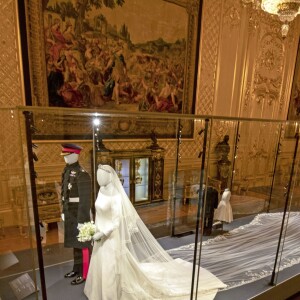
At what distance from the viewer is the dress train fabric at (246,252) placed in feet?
8.84

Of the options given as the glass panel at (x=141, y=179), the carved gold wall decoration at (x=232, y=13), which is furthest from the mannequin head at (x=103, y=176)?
the carved gold wall decoration at (x=232, y=13)

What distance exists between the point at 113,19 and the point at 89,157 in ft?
11.0

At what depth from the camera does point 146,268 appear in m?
2.36

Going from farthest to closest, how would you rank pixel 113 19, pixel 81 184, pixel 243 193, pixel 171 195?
pixel 113 19, pixel 243 193, pixel 171 195, pixel 81 184

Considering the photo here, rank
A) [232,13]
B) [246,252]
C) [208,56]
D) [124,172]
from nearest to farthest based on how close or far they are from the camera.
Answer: [124,172]
[246,252]
[208,56]
[232,13]

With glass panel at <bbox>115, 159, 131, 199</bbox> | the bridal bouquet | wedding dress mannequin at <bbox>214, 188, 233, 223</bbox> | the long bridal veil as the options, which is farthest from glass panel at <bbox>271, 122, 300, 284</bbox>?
the bridal bouquet

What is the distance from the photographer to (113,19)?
14.5 ft

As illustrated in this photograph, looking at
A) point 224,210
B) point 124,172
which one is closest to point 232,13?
point 224,210

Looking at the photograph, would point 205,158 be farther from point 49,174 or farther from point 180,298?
point 49,174

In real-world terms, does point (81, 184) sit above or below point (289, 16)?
below

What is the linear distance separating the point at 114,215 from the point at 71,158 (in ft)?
2.01

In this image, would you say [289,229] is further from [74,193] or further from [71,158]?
[71,158]

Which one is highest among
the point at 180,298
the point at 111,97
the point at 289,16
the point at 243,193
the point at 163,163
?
the point at 289,16

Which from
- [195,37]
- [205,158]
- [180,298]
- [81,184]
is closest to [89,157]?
[81,184]
